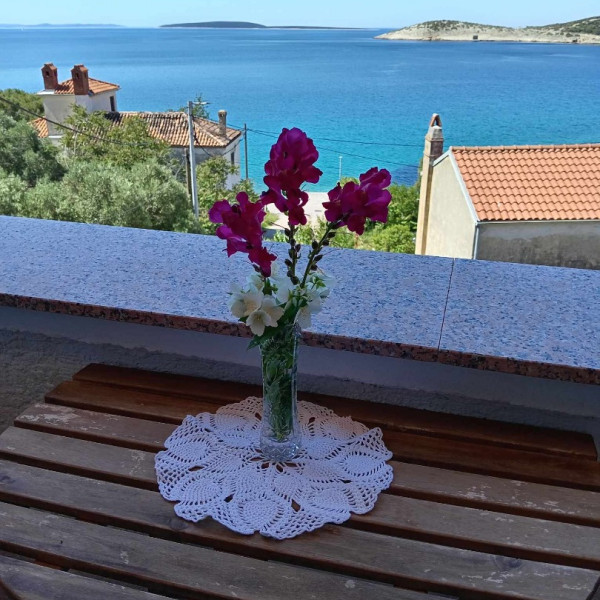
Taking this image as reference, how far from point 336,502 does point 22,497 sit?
0.40m

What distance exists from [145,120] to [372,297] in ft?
A: 63.4

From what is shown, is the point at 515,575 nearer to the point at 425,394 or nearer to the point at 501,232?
the point at 425,394

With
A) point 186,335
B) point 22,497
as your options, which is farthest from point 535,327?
point 22,497

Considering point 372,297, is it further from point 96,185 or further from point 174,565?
point 96,185

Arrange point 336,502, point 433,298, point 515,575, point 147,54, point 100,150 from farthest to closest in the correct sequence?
point 147,54 < point 100,150 < point 433,298 < point 336,502 < point 515,575

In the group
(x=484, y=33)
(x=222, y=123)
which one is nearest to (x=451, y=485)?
(x=222, y=123)

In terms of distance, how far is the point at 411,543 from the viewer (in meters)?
0.74

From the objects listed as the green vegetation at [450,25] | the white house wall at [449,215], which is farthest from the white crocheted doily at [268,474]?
the green vegetation at [450,25]

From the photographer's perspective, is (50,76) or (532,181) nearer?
(532,181)

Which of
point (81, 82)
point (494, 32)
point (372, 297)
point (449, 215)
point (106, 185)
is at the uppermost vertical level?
point (494, 32)

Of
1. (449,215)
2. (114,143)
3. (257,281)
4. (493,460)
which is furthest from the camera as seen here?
(114,143)

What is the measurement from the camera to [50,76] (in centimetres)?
2122

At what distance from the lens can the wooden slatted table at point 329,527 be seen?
68cm

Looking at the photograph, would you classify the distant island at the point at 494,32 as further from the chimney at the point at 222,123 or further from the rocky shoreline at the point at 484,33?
the chimney at the point at 222,123
